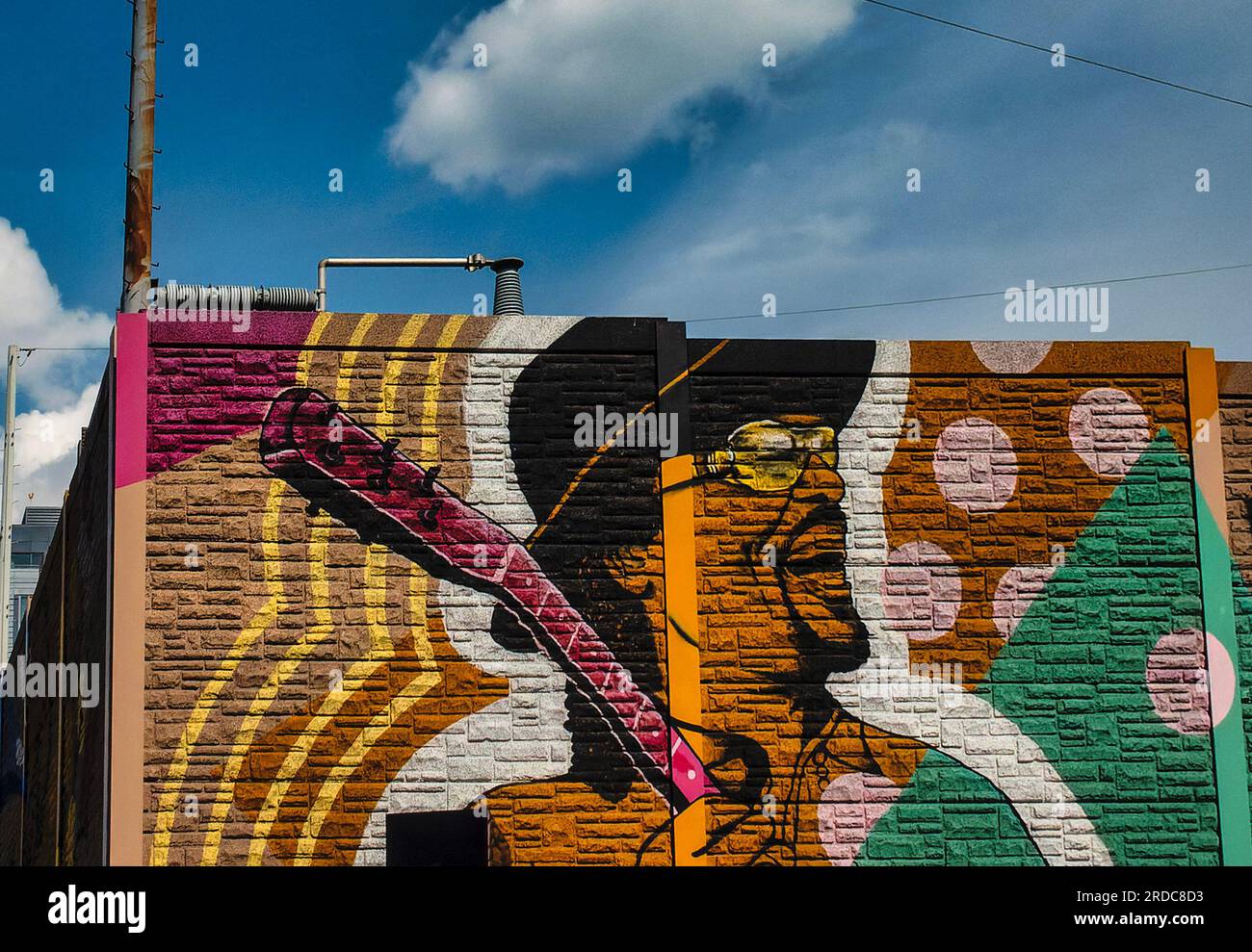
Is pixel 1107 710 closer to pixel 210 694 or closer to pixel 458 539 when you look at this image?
pixel 458 539

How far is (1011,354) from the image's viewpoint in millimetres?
A: 10219

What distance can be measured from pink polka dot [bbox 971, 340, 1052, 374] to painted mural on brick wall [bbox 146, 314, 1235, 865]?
28mm

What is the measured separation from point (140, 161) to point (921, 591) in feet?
25.5

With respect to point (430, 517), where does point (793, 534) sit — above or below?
below

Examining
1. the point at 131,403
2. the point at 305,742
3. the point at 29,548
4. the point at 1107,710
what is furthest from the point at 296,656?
the point at 29,548

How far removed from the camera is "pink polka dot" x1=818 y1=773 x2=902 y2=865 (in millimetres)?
9461
